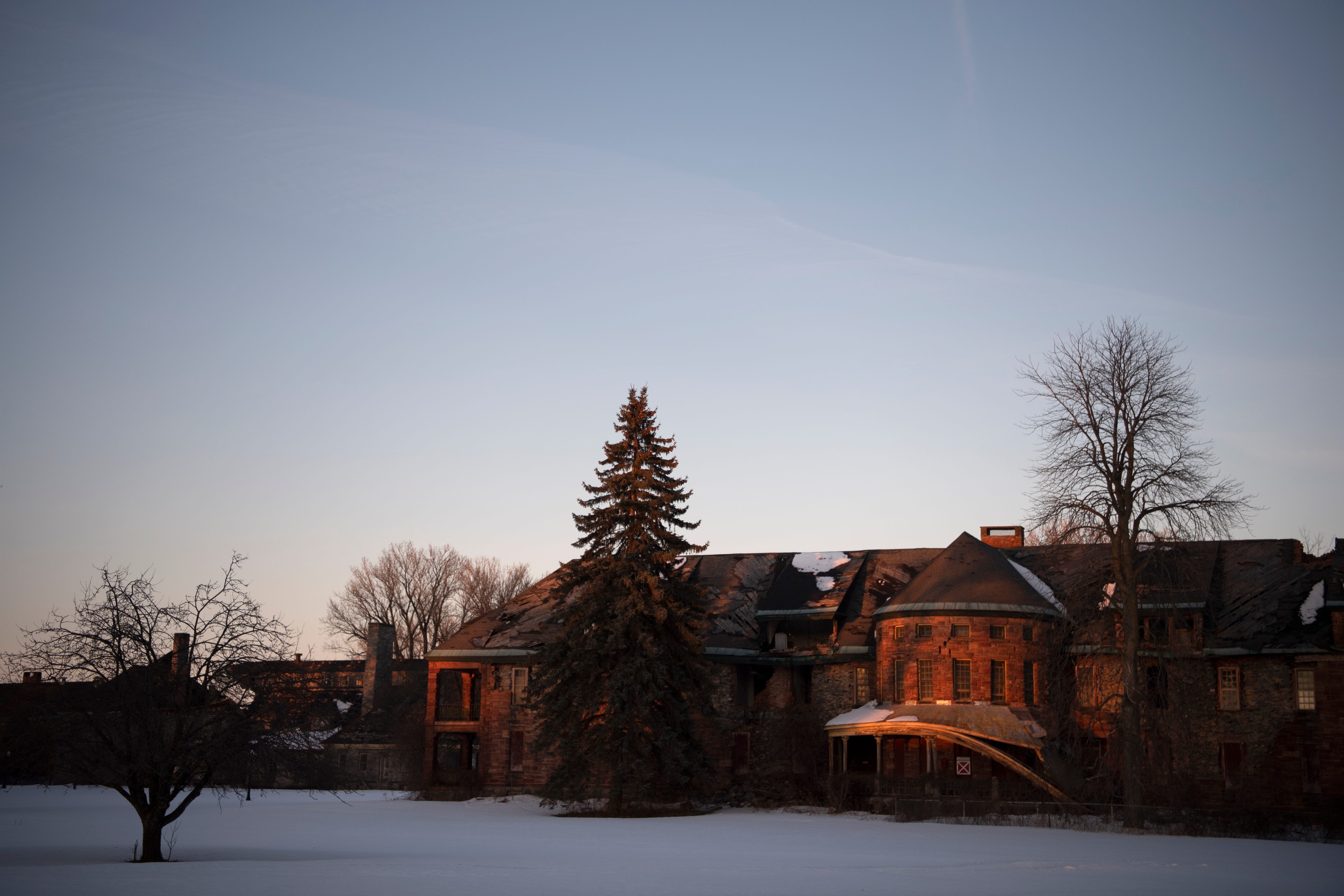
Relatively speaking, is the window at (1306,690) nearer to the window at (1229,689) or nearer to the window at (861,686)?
the window at (1229,689)

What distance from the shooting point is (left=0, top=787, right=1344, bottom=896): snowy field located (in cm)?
1705

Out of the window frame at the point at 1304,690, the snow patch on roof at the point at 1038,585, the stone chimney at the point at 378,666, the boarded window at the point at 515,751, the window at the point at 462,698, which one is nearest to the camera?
the window frame at the point at 1304,690

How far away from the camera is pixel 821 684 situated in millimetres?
45250

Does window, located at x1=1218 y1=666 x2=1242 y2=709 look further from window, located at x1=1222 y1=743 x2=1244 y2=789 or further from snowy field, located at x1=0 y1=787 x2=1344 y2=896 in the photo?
snowy field, located at x1=0 y1=787 x2=1344 y2=896

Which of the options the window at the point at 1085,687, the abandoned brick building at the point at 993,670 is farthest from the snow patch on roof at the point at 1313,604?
the window at the point at 1085,687

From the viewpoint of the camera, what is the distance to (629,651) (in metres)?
37.2

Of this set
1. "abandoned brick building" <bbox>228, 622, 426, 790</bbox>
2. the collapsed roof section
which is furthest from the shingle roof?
"abandoned brick building" <bbox>228, 622, 426, 790</bbox>

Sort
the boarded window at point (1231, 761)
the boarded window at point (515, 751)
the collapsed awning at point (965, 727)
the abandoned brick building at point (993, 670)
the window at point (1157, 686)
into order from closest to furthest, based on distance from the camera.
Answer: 1. the window at point (1157, 686)
2. the abandoned brick building at point (993, 670)
3. the collapsed awning at point (965, 727)
4. the boarded window at point (1231, 761)
5. the boarded window at point (515, 751)

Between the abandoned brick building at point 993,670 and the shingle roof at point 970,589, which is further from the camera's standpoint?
the shingle roof at point 970,589

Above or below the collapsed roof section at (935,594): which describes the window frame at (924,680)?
below

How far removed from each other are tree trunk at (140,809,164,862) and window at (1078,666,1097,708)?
23.7 meters

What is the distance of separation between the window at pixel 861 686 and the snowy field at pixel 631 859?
8.86 meters

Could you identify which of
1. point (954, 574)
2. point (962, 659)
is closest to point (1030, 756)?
point (962, 659)

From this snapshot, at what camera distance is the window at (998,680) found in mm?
39656
